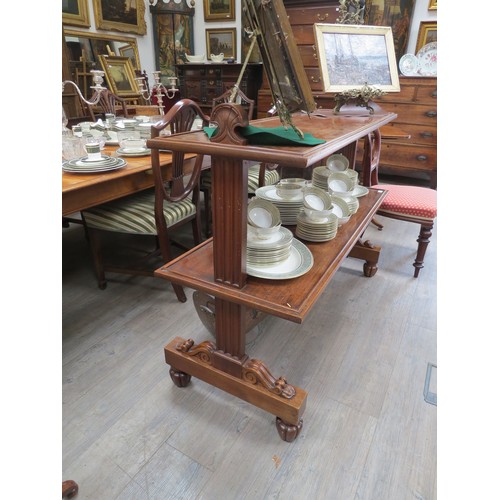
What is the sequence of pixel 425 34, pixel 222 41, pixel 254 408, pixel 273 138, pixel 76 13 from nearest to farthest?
1. pixel 273 138
2. pixel 254 408
3. pixel 425 34
4. pixel 76 13
5. pixel 222 41

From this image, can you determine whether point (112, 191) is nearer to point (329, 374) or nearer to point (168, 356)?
point (168, 356)

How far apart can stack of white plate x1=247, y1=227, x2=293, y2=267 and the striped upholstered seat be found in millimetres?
856

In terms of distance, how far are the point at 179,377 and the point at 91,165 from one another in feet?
3.39

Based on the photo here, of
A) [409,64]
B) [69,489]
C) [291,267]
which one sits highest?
[409,64]

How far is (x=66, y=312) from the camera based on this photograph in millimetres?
1852

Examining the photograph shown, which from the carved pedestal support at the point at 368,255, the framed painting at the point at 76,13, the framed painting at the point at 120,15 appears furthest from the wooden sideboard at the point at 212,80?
the carved pedestal support at the point at 368,255

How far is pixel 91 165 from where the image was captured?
161 cm

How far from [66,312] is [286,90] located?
1.63 metres

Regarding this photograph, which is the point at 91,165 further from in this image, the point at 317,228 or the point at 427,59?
the point at 427,59

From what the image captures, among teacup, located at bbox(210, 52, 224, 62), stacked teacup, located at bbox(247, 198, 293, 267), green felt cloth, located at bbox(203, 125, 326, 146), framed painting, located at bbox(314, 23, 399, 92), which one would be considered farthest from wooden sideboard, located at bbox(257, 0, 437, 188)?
green felt cloth, located at bbox(203, 125, 326, 146)

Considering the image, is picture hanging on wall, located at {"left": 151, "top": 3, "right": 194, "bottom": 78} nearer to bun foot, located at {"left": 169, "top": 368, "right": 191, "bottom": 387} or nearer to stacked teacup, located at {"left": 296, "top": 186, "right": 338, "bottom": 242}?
stacked teacup, located at {"left": 296, "top": 186, "right": 338, "bottom": 242}

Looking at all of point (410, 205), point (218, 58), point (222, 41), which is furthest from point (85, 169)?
point (222, 41)

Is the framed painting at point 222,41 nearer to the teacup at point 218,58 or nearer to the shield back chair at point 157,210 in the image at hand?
the teacup at point 218,58

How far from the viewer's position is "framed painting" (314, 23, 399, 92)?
1.39m
